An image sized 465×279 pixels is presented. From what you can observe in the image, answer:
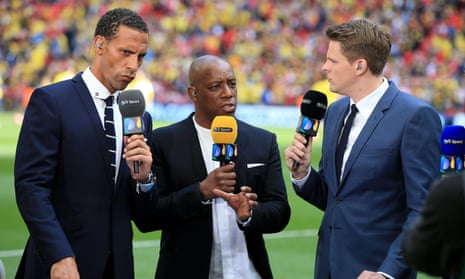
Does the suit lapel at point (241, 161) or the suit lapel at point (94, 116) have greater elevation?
the suit lapel at point (94, 116)

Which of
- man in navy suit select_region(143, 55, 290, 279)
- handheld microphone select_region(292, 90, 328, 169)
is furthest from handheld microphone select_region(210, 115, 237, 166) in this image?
handheld microphone select_region(292, 90, 328, 169)

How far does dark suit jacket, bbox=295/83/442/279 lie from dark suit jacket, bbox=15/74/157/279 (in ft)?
3.14

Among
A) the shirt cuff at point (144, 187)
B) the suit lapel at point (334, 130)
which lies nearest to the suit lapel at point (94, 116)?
the shirt cuff at point (144, 187)

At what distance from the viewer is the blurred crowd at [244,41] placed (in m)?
30.3

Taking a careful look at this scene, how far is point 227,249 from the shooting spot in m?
4.64

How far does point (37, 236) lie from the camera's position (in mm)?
3945

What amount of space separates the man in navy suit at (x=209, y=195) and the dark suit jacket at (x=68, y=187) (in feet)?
1.25

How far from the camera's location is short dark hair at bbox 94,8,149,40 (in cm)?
427

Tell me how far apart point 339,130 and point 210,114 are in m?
0.79

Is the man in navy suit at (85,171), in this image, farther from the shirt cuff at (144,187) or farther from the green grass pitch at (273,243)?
the green grass pitch at (273,243)

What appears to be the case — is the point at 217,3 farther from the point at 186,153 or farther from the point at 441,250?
the point at 441,250

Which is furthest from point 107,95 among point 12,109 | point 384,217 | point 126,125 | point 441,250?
point 12,109

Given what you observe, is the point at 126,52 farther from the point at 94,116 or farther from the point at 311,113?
the point at 311,113

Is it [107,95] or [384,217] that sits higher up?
[107,95]
